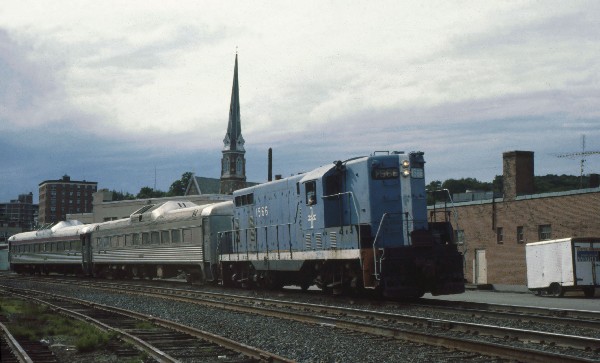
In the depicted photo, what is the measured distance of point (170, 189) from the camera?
163 m

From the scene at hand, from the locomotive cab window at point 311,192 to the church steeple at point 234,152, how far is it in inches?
4269

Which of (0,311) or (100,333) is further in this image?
(0,311)

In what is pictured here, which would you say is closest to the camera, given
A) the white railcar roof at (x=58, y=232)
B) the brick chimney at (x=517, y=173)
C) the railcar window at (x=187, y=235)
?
the railcar window at (x=187, y=235)

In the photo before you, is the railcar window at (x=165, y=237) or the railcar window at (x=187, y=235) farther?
the railcar window at (x=165, y=237)

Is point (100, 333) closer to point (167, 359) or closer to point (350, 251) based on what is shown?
point (167, 359)

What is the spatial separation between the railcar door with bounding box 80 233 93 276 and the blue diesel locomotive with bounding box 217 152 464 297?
2209 cm

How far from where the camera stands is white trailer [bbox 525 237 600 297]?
26047 millimetres


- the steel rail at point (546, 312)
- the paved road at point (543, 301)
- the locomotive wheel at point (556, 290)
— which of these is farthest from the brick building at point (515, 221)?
the steel rail at point (546, 312)

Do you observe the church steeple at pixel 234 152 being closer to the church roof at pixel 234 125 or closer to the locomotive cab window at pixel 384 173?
the church roof at pixel 234 125

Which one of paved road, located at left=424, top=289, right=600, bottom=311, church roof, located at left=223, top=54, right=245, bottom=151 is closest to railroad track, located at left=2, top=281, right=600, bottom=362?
paved road, located at left=424, top=289, right=600, bottom=311

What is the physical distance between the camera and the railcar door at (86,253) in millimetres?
42094

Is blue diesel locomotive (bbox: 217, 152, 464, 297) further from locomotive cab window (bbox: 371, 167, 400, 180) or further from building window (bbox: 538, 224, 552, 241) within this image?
building window (bbox: 538, 224, 552, 241)

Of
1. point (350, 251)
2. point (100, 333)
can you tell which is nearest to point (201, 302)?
point (350, 251)

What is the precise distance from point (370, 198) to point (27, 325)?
889cm
